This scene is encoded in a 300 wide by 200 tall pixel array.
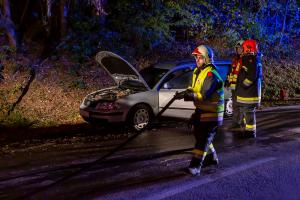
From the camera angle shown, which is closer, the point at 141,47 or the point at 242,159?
the point at 242,159

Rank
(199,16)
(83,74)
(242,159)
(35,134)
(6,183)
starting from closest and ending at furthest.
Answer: (6,183) → (242,159) → (35,134) → (83,74) → (199,16)

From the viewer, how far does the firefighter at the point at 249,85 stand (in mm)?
7344

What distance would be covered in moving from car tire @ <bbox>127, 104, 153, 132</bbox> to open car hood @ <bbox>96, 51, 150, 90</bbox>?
1.63 feet

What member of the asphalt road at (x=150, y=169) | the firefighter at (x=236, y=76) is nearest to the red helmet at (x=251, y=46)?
the firefighter at (x=236, y=76)

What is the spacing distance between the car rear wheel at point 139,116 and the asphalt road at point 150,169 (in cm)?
50

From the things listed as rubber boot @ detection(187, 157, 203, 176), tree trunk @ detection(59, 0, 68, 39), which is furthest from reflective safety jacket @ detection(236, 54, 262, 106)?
tree trunk @ detection(59, 0, 68, 39)

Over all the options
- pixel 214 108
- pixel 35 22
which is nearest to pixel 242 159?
pixel 214 108

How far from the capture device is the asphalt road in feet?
15.9

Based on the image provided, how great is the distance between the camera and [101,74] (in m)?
12.7

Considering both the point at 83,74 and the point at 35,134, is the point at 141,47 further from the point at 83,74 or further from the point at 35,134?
the point at 35,134

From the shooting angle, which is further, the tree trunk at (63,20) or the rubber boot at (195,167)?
the tree trunk at (63,20)

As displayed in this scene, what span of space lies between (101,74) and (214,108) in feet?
25.7

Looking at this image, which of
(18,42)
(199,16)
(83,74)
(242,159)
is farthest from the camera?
(199,16)

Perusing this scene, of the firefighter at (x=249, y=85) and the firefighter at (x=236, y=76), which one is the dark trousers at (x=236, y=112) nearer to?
the firefighter at (x=236, y=76)
